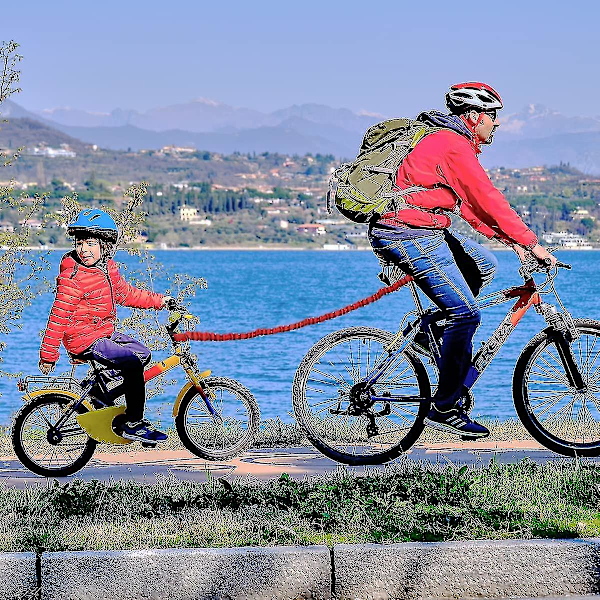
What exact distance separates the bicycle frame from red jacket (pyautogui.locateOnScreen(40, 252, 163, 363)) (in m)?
1.76

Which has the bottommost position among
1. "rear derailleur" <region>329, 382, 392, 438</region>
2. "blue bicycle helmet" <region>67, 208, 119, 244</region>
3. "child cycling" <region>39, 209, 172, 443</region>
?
"rear derailleur" <region>329, 382, 392, 438</region>

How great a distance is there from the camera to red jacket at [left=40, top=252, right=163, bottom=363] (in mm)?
6941

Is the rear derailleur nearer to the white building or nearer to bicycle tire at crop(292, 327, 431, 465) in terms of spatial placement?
bicycle tire at crop(292, 327, 431, 465)

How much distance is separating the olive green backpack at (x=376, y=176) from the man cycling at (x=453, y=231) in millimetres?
51

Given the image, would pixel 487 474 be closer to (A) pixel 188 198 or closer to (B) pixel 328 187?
(B) pixel 328 187

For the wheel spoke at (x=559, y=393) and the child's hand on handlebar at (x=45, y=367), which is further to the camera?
the wheel spoke at (x=559, y=393)

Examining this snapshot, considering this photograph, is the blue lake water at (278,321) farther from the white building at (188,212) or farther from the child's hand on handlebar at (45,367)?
the white building at (188,212)

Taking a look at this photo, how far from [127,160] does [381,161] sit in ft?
531

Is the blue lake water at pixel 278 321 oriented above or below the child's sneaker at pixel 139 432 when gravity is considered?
below

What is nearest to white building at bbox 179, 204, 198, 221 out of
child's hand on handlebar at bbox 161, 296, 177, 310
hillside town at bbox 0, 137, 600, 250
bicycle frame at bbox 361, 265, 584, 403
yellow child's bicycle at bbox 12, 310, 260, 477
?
hillside town at bbox 0, 137, 600, 250

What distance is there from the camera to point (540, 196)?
1195 inches

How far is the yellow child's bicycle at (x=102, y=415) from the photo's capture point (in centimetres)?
704

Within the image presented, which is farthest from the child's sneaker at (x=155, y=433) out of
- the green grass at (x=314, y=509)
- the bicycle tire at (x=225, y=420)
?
the green grass at (x=314, y=509)

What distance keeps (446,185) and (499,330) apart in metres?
1.06
